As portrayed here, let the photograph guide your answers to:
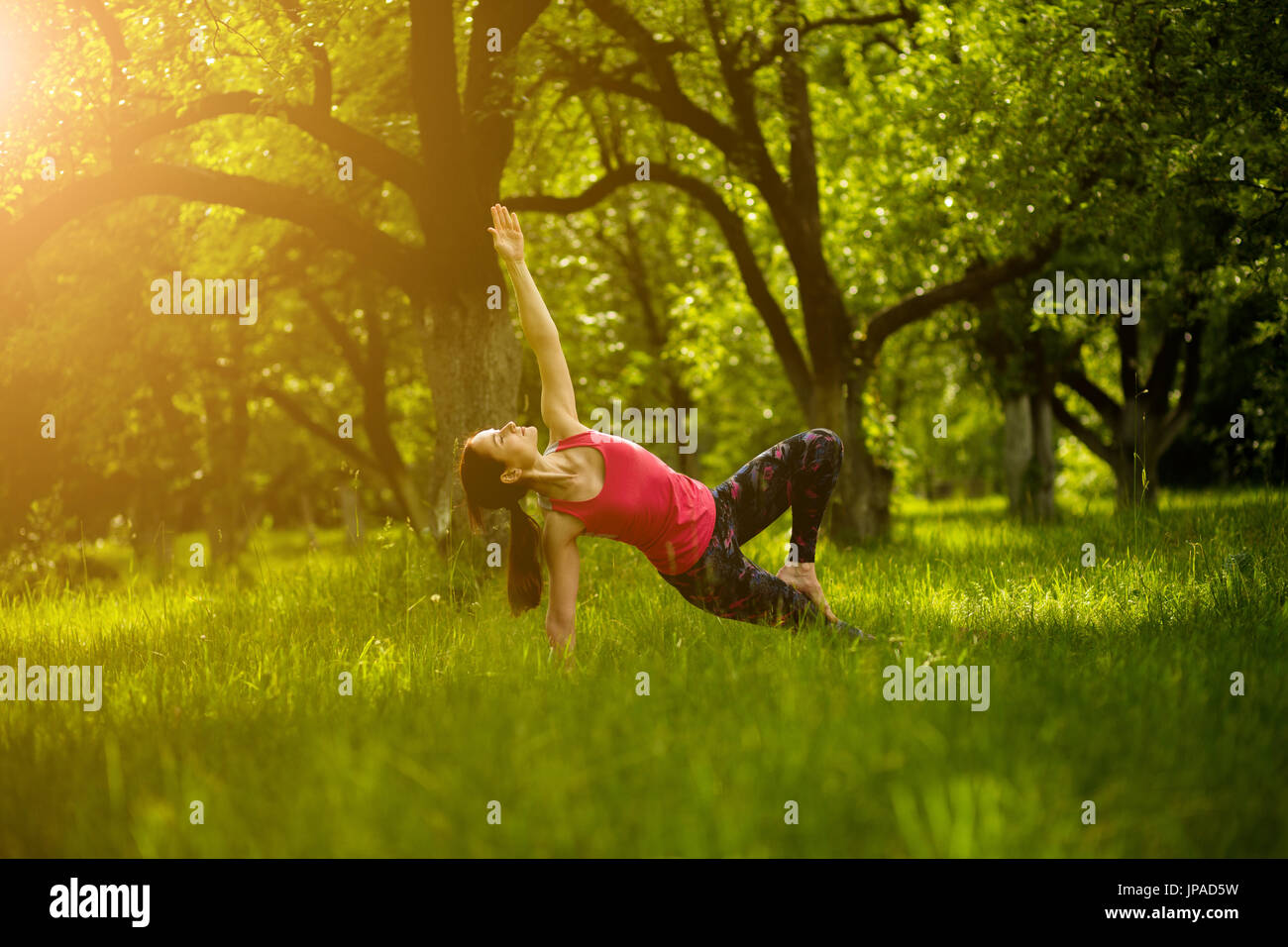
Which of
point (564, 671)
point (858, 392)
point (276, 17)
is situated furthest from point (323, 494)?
point (564, 671)

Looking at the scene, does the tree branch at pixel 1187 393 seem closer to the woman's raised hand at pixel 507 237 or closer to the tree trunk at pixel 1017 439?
the tree trunk at pixel 1017 439

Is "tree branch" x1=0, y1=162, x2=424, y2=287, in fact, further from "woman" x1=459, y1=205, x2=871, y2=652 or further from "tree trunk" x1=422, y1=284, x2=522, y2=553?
"woman" x1=459, y1=205, x2=871, y2=652

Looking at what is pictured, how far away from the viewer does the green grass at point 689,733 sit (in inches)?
124

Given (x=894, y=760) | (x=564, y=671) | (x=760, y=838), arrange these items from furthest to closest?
(x=564, y=671)
(x=894, y=760)
(x=760, y=838)

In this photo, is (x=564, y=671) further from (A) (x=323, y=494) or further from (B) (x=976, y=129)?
(A) (x=323, y=494)

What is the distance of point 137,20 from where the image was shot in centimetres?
844

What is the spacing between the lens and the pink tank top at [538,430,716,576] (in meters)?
4.89

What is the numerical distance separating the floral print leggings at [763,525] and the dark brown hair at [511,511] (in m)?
0.74

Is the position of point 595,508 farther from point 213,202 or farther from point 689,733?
point 213,202

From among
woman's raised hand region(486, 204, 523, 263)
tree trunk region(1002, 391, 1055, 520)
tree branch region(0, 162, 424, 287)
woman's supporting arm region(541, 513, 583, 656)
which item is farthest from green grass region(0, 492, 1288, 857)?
tree trunk region(1002, 391, 1055, 520)

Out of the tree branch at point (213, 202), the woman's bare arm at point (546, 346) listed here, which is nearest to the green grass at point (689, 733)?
the woman's bare arm at point (546, 346)

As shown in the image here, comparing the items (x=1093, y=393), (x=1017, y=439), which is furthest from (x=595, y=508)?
(x=1017, y=439)

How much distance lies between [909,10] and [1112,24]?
548 centimetres
